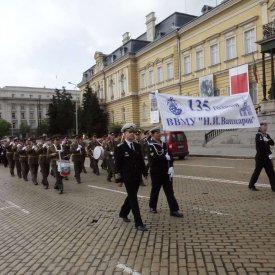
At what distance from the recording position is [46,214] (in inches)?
360

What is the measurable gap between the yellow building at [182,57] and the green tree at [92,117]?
3160 mm

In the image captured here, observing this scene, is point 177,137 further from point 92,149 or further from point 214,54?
point 214,54

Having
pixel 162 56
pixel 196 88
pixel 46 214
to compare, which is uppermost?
pixel 162 56

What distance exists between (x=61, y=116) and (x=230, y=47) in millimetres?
39737

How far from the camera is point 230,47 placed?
4119 cm

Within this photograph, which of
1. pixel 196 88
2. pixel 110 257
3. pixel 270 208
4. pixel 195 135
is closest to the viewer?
pixel 110 257

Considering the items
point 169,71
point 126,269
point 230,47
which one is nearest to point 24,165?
point 126,269

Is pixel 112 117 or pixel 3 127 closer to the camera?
pixel 112 117

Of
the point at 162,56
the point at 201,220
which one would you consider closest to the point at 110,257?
the point at 201,220

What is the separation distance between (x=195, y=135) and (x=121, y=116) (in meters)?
32.2

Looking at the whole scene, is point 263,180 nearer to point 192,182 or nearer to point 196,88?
point 192,182

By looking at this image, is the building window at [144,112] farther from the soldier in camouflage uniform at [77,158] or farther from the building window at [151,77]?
the soldier in camouflage uniform at [77,158]

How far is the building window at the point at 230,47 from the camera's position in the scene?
4053 centimetres

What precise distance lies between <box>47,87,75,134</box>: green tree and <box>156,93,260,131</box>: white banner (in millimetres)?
64822
